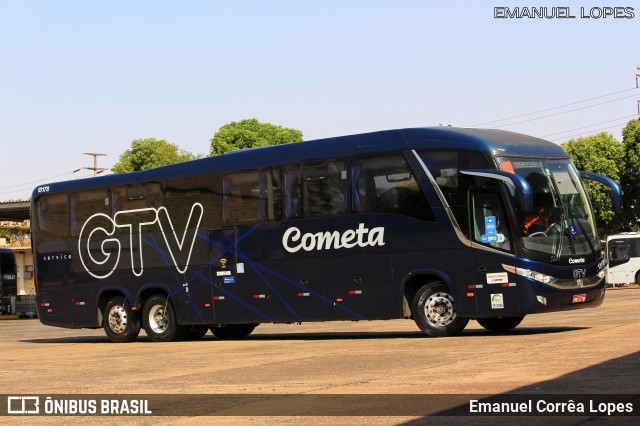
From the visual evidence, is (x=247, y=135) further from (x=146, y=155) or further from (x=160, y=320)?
(x=160, y=320)

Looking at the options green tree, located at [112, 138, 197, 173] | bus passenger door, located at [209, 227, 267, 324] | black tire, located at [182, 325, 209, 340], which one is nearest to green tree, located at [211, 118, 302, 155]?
green tree, located at [112, 138, 197, 173]

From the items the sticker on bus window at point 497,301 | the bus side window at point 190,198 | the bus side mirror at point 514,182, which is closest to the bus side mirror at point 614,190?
the bus side mirror at point 514,182

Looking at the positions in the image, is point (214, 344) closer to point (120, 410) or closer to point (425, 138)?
point (425, 138)

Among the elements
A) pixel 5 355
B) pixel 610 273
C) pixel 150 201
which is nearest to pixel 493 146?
pixel 150 201

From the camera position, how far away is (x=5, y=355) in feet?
68.1

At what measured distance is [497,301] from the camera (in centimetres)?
1867

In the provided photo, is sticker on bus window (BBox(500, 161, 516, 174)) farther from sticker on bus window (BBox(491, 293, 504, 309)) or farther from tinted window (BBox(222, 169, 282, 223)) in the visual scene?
tinted window (BBox(222, 169, 282, 223))

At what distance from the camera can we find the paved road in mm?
11328

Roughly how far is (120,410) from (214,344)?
1132cm

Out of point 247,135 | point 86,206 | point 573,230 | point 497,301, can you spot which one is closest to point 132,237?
point 86,206

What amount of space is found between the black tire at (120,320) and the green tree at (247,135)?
196 ft

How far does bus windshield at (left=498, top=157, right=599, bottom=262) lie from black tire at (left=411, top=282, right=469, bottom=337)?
1.79 m

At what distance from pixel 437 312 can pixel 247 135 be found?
66234 mm

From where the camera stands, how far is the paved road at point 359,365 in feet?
37.2
